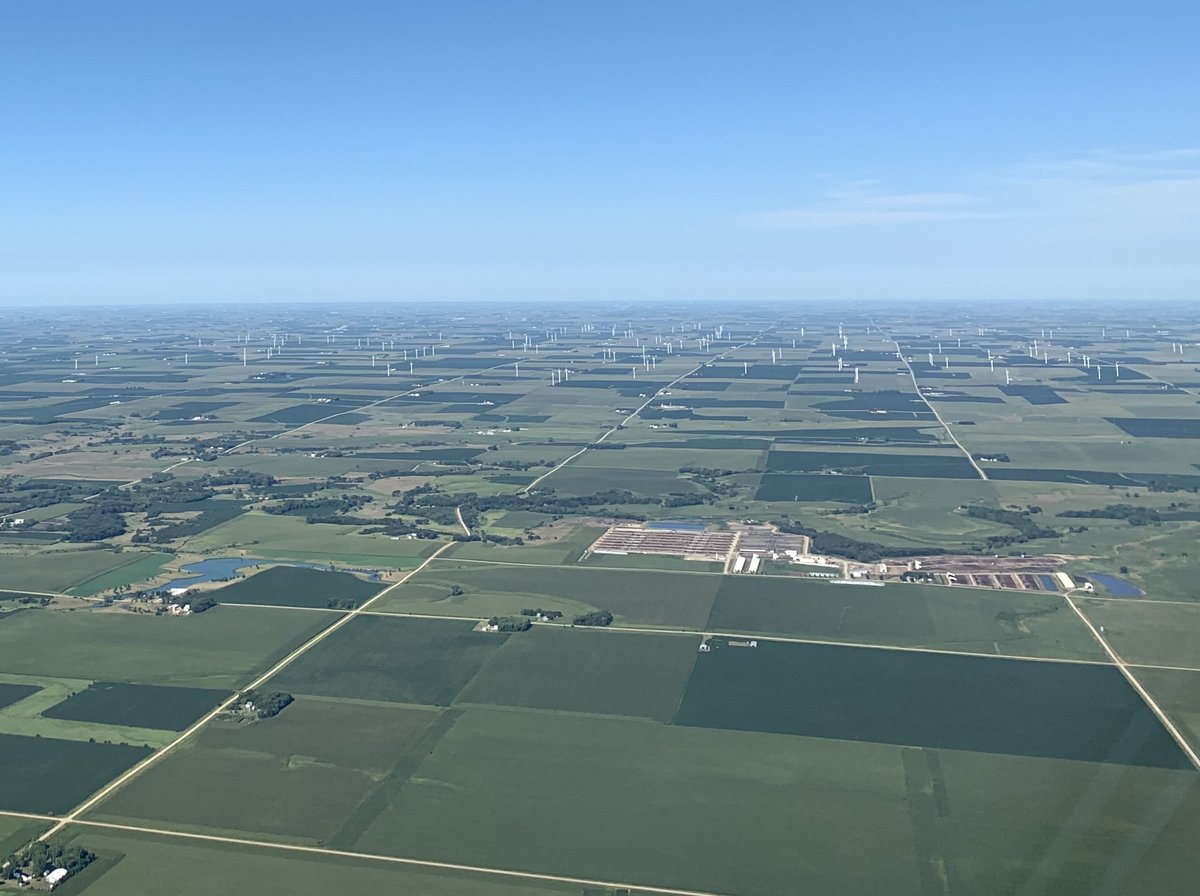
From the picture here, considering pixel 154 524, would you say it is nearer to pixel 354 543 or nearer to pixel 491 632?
pixel 354 543

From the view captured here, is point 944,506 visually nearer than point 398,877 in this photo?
No

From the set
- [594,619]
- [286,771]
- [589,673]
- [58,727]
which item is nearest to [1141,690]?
[589,673]

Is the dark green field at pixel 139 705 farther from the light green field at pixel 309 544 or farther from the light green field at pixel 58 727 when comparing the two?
the light green field at pixel 309 544

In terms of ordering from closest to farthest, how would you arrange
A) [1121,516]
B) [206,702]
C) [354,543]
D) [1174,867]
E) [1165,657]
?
[1174,867], [206,702], [1165,657], [354,543], [1121,516]

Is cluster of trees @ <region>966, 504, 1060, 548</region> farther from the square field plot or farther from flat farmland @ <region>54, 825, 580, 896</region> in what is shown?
flat farmland @ <region>54, 825, 580, 896</region>

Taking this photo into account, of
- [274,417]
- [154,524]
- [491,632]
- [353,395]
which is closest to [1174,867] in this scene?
[491,632]

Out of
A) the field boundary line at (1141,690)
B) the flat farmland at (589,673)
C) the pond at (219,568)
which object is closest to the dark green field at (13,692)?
the pond at (219,568)
